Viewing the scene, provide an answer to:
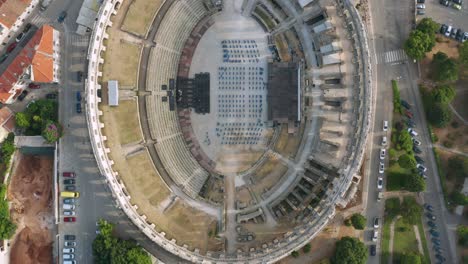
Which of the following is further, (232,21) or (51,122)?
(232,21)

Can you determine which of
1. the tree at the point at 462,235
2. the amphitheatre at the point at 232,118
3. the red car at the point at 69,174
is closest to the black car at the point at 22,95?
the red car at the point at 69,174

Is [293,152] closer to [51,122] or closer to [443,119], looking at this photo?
[443,119]

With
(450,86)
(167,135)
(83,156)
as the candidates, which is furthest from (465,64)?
(83,156)

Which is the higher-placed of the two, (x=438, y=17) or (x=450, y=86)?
(x=438, y=17)

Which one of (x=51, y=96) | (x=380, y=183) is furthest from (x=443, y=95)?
(x=51, y=96)

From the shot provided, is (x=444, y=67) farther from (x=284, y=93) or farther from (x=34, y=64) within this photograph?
(x=34, y=64)

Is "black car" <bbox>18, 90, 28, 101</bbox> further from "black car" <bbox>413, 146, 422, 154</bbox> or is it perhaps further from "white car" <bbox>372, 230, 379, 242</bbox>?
"black car" <bbox>413, 146, 422, 154</bbox>

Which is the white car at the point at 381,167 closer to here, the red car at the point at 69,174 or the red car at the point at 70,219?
the red car at the point at 69,174
